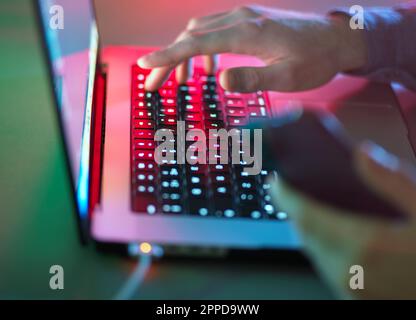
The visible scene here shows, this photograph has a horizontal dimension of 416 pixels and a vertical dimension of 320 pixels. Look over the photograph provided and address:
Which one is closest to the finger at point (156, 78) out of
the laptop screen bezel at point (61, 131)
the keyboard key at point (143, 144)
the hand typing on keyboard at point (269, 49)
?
the hand typing on keyboard at point (269, 49)

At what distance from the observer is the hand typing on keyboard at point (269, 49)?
77 centimetres

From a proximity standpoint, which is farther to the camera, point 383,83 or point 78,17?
point 383,83

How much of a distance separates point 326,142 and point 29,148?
0.34 meters

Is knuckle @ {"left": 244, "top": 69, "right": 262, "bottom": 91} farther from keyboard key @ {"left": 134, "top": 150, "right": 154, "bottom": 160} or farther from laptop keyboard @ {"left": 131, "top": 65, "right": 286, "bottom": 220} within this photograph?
keyboard key @ {"left": 134, "top": 150, "right": 154, "bottom": 160}

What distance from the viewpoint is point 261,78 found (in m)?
0.77

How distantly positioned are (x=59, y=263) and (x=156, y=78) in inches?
Answer: 11.0

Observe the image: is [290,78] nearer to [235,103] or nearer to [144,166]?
[235,103]

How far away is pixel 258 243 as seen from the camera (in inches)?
23.2

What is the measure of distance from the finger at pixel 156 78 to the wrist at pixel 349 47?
0.74 feet

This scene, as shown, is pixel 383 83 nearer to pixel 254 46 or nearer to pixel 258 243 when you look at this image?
pixel 254 46

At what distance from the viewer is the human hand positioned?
1.71 feet

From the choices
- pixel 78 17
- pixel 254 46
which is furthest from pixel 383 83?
pixel 78 17

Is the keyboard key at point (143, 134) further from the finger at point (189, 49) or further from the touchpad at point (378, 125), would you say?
the touchpad at point (378, 125)

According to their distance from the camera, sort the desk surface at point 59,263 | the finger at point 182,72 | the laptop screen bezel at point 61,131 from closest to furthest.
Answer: the laptop screen bezel at point 61,131 < the desk surface at point 59,263 < the finger at point 182,72
